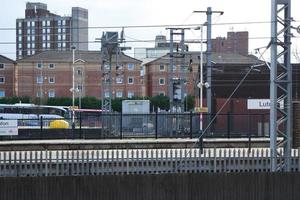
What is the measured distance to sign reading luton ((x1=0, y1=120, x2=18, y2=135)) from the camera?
3334cm

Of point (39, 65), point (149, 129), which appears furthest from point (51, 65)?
point (149, 129)

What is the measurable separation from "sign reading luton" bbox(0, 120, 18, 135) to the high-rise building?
328 ft

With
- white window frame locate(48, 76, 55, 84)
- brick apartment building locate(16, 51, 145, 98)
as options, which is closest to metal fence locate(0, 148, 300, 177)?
brick apartment building locate(16, 51, 145, 98)

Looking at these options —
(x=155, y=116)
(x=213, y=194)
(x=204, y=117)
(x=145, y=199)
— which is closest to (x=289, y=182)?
(x=213, y=194)

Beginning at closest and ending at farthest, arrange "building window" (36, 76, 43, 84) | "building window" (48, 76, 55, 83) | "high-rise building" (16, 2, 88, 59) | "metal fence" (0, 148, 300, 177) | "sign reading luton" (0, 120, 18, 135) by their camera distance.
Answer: "metal fence" (0, 148, 300, 177), "sign reading luton" (0, 120, 18, 135), "building window" (36, 76, 43, 84), "building window" (48, 76, 55, 83), "high-rise building" (16, 2, 88, 59)

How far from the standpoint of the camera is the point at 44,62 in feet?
389

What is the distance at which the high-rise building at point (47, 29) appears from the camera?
139 meters

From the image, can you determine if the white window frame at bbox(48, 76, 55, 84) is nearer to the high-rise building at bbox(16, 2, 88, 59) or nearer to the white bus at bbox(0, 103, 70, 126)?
the high-rise building at bbox(16, 2, 88, 59)

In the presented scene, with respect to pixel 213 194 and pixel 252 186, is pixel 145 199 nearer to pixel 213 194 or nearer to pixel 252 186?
pixel 213 194

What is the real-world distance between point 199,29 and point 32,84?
247 ft

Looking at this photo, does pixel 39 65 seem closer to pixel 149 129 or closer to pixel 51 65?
pixel 51 65

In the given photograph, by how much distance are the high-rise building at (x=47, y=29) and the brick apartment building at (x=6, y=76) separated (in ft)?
59.8

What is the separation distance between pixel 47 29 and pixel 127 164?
12972cm

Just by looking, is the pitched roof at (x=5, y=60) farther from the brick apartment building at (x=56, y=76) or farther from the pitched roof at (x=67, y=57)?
the pitched roof at (x=67, y=57)
